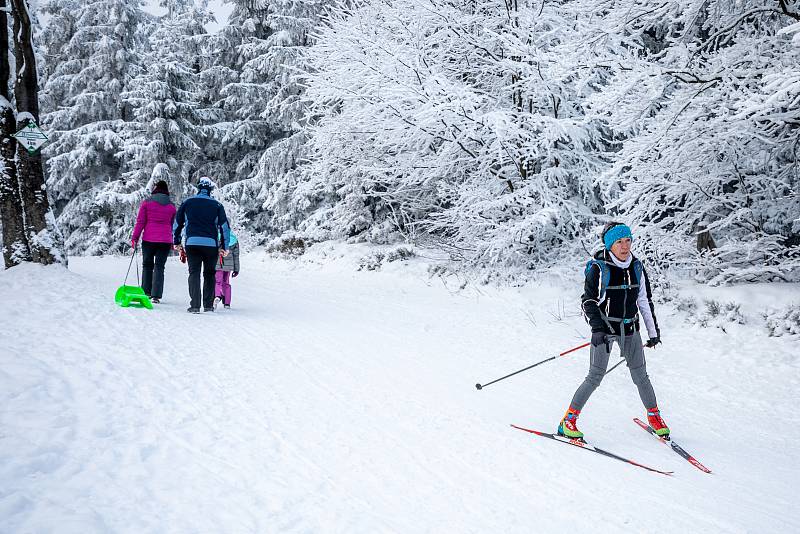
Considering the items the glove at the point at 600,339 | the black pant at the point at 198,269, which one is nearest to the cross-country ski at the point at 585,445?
the glove at the point at 600,339

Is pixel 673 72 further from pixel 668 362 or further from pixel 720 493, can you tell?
pixel 720 493

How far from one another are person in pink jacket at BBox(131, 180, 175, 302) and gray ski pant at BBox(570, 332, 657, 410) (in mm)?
7448

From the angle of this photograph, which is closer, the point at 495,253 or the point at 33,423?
the point at 33,423

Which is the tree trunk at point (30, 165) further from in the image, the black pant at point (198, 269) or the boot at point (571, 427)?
the boot at point (571, 427)

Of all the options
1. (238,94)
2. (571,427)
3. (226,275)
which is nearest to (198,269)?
(226,275)

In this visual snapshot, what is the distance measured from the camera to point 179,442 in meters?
3.30

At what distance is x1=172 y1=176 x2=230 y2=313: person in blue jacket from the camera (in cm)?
810

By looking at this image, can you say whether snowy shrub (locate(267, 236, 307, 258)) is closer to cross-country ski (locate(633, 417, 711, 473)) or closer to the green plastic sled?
the green plastic sled

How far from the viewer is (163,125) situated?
2288 cm

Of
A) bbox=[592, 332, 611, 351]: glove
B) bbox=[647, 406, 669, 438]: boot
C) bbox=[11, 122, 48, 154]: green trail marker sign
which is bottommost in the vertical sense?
bbox=[647, 406, 669, 438]: boot

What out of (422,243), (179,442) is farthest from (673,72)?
(422,243)

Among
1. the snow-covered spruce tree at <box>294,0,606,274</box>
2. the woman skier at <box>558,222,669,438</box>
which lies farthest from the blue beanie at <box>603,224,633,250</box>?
the snow-covered spruce tree at <box>294,0,606,274</box>

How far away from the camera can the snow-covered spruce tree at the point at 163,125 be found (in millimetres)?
22703

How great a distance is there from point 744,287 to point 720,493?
5384 millimetres
